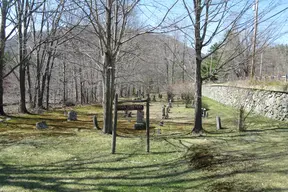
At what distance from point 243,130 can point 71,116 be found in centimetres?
963

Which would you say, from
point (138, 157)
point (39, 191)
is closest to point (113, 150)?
point (138, 157)

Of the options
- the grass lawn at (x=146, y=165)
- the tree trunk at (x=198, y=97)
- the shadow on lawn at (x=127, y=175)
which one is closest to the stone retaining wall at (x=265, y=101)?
the grass lawn at (x=146, y=165)

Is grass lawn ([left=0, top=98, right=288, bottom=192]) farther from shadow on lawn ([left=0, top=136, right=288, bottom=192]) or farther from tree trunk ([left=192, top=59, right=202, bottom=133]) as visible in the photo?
tree trunk ([left=192, top=59, right=202, bottom=133])

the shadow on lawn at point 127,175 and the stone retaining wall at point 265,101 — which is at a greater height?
the stone retaining wall at point 265,101

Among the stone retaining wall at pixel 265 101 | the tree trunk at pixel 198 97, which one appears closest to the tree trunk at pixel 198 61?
the tree trunk at pixel 198 97

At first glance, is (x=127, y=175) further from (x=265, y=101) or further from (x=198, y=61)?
(x=265, y=101)

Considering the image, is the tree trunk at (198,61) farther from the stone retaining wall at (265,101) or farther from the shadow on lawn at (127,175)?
the stone retaining wall at (265,101)

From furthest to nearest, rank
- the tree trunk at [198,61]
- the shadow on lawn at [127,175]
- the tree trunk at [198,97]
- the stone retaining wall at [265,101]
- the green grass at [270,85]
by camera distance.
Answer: the green grass at [270,85] → the stone retaining wall at [265,101] → the tree trunk at [198,97] → the tree trunk at [198,61] → the shadow on lawn at [127,175]

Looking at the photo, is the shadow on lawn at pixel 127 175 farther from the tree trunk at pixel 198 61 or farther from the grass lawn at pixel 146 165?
the tree trunk at pixel 198 61

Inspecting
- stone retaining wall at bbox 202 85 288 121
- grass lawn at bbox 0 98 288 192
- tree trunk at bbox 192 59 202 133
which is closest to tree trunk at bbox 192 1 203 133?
tree trunk at bbox 192 59 202 133

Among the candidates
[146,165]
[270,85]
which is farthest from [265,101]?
[146,165]

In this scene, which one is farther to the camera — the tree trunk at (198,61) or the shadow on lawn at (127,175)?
the tree trunk at (198,61)

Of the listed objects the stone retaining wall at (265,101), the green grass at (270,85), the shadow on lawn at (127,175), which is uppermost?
the green grass at (270,85)

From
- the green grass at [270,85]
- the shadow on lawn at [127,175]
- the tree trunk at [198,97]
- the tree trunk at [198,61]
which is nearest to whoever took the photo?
the shadow on lawn at [127,175]
